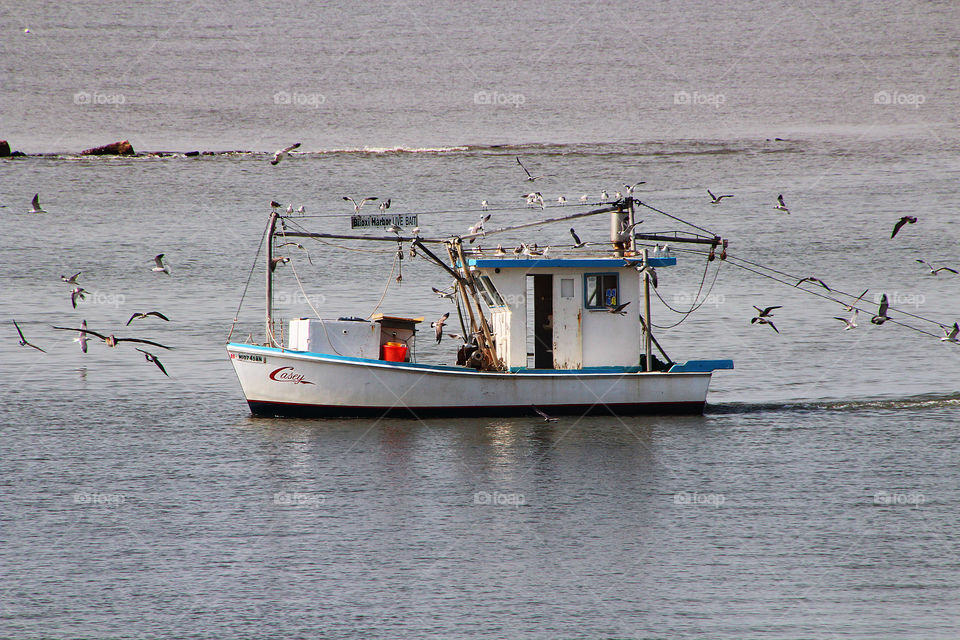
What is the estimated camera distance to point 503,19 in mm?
141875

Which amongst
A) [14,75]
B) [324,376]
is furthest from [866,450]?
[14,75]

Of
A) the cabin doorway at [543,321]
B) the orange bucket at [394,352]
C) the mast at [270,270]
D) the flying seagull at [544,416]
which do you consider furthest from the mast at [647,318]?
the mast at [270,270]

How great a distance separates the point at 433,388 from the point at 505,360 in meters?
1.74

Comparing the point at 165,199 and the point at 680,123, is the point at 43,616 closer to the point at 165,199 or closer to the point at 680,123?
the point at 165,199

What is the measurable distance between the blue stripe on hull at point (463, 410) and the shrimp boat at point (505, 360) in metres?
0.03

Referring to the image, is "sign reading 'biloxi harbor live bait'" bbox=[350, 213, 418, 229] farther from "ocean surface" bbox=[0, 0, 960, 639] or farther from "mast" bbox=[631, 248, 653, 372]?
"mast" bbox=[631, 248, 653, 372]

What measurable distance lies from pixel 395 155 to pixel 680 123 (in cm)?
2518

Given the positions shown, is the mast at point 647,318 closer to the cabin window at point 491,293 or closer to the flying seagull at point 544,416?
the flying seagull at point 544,416

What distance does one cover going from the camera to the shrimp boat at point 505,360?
2811 cm

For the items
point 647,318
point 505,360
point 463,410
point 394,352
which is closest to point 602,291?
point 647,318

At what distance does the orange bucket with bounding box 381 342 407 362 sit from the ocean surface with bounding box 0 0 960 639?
159 cm

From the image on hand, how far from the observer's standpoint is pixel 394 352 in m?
28.4

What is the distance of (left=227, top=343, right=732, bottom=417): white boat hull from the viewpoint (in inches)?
1102

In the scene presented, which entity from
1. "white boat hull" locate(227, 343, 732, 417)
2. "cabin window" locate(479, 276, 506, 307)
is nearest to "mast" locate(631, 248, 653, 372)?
"white boat hull" locate(227, 343, 732, 417)
